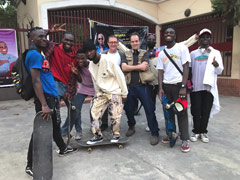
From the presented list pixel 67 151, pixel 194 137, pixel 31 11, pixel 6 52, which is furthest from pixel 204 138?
pixel 31 11

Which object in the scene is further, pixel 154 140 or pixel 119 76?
pixel 154 140

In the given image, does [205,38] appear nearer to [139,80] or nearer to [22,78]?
[139,80]

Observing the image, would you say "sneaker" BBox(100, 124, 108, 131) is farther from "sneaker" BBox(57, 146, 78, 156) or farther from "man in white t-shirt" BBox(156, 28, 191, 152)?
"man in white t-shirt" BBox(156, 28, 191, 152)

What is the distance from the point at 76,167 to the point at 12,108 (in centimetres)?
452

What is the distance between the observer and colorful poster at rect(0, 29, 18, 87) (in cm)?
695

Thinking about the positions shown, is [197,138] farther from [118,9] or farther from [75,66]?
[118,9]

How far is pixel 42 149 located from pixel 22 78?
2.87ft

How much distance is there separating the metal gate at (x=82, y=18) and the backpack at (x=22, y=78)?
5.23 metres

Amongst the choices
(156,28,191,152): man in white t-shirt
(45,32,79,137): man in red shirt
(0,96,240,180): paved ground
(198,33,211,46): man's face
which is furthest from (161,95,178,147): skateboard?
(45,32,79,137): man in red shirt

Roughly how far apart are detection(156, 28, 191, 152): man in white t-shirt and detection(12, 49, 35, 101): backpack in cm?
201

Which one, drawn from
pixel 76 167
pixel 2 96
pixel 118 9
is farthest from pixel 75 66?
pixel 118 9

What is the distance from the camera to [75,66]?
11.1ft

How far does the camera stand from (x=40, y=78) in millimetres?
2395

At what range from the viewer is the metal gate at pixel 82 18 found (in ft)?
24.8
